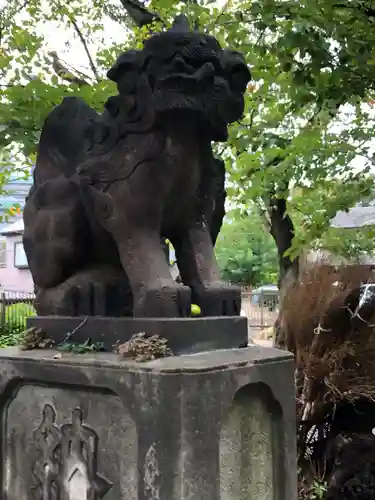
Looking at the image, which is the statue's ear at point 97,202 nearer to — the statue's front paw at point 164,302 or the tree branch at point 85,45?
the statue's front paw at point 164,302

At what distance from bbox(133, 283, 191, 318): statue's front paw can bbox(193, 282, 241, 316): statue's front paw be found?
202 millimetres

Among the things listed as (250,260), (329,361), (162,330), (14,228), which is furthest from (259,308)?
(162,330)

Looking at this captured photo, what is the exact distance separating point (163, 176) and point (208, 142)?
317mm

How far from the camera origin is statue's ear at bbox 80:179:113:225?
7.41 feet

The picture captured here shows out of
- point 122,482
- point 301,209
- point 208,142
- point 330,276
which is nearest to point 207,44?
point 208,142

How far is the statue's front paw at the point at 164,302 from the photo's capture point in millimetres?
2098

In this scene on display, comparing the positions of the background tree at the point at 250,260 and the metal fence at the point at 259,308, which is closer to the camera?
the metal fence at the point at 259,308

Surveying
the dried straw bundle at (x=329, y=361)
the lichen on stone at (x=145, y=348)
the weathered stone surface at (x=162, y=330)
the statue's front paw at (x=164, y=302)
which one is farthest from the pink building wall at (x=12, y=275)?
the lichen on stone at (x=145, y=348)

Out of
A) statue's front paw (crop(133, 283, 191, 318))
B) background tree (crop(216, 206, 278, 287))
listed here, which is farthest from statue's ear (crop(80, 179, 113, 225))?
background tree (crop(216, 206, 278, 287))

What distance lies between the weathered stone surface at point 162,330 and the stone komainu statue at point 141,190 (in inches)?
2.6

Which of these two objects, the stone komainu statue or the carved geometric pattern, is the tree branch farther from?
the carved geometric pattern

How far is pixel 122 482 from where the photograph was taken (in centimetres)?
193

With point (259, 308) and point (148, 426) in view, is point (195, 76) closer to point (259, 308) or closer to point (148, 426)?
point (148, 426)

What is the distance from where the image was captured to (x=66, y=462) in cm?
210
